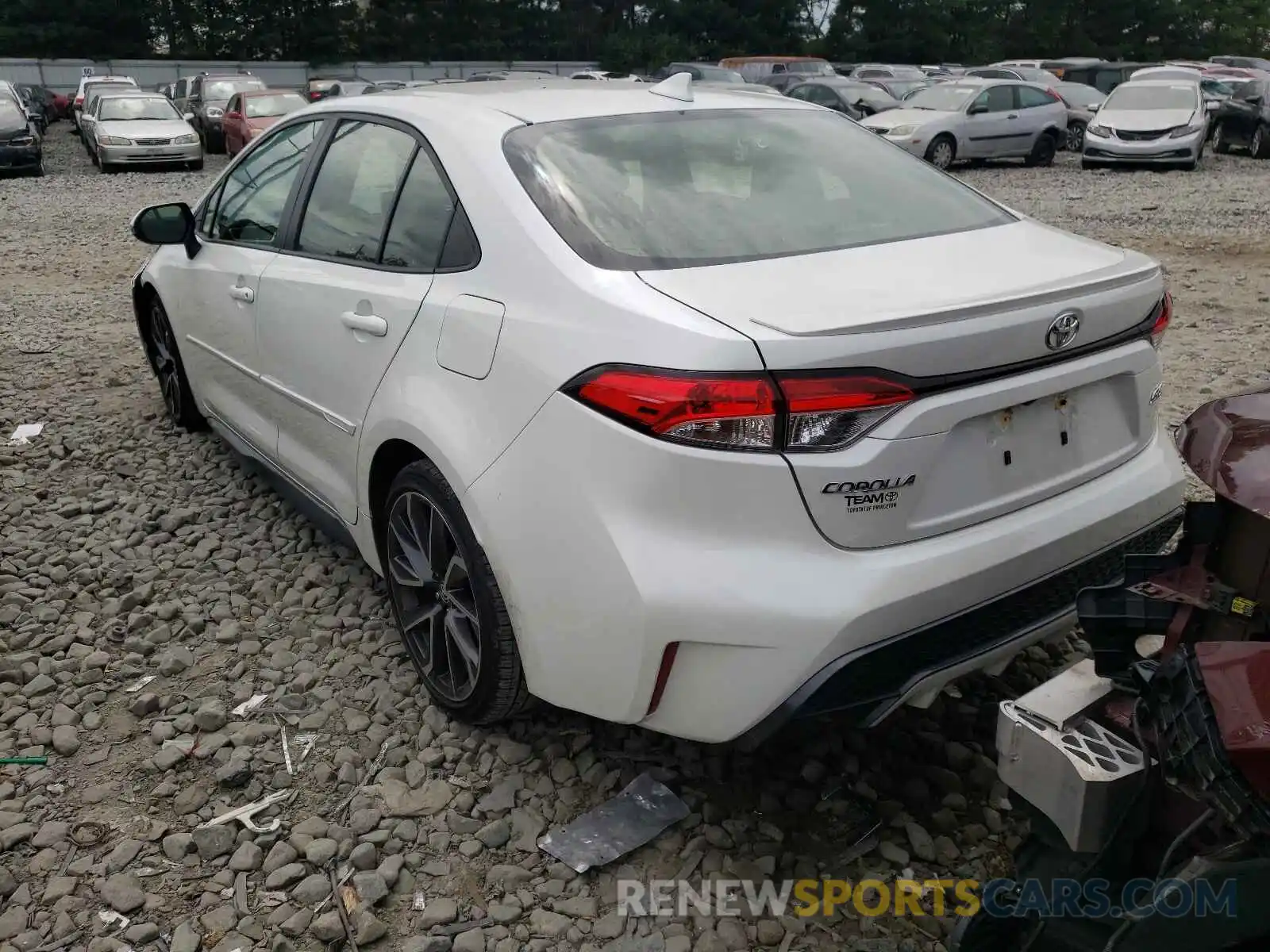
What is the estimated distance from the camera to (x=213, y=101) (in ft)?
79.6

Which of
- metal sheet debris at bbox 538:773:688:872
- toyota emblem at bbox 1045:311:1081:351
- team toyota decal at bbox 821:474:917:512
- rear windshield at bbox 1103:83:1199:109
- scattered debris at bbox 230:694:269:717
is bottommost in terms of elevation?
scattered debris at bbox 230:694:269:717

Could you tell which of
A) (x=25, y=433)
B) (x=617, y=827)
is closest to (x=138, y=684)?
(x=617, y=827)

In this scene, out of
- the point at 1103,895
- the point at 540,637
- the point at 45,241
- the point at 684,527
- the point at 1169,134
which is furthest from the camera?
the point at 1169,134

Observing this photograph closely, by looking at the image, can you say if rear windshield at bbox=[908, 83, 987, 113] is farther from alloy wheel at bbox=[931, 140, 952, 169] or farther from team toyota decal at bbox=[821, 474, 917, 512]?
team toyota decal at bbox=[821, 474, 917, 512]

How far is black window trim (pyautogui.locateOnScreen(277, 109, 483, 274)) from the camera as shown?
2.73 metres

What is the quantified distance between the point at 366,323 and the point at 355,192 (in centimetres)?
59

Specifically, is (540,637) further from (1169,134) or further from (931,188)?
(1169,134)

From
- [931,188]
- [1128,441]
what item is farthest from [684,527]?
[931,188]

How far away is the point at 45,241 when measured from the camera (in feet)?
37.1

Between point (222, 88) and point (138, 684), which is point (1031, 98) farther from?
point (138, 684)

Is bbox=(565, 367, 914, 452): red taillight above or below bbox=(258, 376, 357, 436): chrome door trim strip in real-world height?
above

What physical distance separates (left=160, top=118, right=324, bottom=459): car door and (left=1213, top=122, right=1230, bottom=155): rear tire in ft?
65.4

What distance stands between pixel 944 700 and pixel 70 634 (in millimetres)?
2768

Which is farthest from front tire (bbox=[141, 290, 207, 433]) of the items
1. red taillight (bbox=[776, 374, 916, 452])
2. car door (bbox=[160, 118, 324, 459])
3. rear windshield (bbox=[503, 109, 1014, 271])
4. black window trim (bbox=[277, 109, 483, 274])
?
red taillight (bbox=[776, 374, 916, 452])
